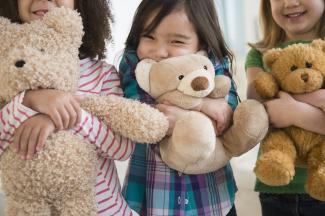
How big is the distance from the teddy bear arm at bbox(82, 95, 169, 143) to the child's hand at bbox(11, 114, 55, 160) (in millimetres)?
91

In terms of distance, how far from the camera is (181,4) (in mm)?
862

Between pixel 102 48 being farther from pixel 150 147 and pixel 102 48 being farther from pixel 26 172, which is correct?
pixel 26 172

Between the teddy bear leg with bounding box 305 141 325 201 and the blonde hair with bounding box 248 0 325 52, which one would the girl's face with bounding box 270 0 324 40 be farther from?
the teddy bear leg with bounding box 305 141 325 201

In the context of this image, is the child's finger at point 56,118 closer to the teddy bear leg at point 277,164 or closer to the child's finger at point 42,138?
the child's finger at point 42,138

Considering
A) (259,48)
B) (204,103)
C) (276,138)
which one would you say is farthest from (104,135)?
(259,48)

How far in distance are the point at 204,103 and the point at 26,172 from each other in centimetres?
37

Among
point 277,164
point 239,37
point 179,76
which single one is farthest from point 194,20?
point 239,37

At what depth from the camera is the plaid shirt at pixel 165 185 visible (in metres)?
0.85

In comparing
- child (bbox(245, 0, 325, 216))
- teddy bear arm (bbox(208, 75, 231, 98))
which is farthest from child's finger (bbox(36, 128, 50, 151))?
child (bbox(245, 0, 325, 216))

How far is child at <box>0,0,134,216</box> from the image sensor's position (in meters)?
0.67

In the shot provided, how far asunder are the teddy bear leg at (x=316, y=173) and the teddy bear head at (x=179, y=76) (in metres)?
0.25

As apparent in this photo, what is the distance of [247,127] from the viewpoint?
29.0 inches

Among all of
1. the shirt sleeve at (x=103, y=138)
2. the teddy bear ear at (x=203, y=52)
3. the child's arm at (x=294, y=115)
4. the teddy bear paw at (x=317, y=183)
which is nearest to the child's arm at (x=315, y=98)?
the child's arm at (x=294, y=115)

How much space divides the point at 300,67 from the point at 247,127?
0.17m
